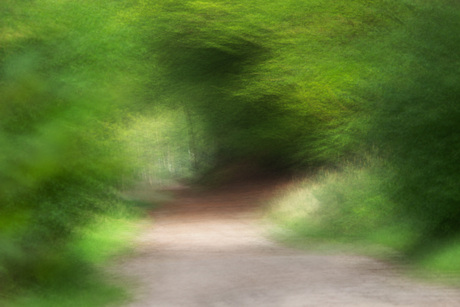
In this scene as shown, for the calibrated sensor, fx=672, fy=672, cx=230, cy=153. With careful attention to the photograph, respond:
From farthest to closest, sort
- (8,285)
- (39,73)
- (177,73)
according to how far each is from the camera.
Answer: (177,73), (39,73), (8,285)

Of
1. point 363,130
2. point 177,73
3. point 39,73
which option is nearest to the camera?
point 39,73

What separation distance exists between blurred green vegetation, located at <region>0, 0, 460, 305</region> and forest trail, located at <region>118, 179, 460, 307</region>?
835mm

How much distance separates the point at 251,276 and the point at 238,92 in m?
6.22

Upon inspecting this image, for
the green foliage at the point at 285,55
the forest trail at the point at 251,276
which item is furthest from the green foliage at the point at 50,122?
the green foliage at the point at 285,55

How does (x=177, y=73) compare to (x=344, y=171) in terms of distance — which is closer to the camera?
(x=344, y=171)

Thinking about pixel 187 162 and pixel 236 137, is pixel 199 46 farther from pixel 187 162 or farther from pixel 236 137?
pixel 187 162

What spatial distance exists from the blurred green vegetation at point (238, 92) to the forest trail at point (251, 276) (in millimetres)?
835

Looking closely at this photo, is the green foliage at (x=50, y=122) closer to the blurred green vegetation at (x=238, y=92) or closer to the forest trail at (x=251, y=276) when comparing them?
the blurred green vegetation at (x=238, y=92)

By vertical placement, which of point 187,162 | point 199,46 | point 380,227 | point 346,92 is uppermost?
point 187,162

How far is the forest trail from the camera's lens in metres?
5.82

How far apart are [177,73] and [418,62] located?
530 centimetres

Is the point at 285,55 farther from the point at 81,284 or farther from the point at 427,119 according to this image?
the point at 81,284

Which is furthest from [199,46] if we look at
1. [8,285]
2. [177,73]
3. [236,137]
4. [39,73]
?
[236,137]

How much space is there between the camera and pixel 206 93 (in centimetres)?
→ 1391
